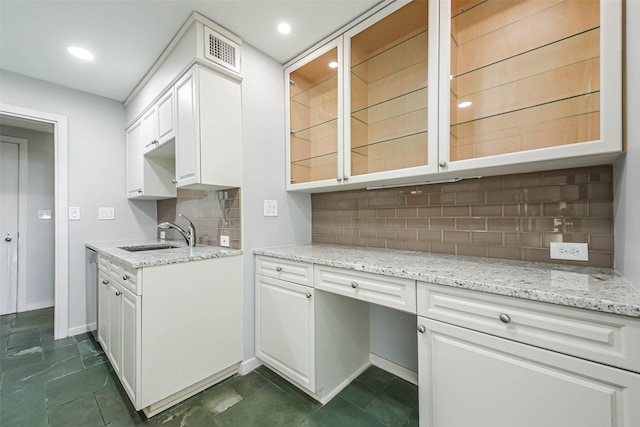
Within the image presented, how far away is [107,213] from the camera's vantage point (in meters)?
2.72

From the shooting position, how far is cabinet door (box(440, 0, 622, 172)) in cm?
96

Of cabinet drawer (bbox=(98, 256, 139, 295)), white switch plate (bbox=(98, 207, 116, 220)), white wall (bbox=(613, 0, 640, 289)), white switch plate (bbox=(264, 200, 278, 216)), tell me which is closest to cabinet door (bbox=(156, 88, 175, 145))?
white switch plate (bbox=(264, 200, 278, 216))

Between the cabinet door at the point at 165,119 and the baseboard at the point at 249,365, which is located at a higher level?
the cabinet door at the point at 165,119

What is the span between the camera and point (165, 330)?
1.50 m

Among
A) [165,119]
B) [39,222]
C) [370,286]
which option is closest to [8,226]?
[39,222]

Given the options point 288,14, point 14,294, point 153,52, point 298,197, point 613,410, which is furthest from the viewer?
point 14,294

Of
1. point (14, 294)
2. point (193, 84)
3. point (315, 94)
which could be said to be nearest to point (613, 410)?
point (315, 94)

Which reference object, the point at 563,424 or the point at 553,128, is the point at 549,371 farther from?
the point at 553,128

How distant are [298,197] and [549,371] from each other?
1811mm

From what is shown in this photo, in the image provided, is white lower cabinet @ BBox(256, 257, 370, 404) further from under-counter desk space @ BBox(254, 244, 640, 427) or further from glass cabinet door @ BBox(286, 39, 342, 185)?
glass cabinet door @ BBox(286, 39, 342, 185)

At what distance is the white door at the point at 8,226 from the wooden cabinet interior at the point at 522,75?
4465 millimetres

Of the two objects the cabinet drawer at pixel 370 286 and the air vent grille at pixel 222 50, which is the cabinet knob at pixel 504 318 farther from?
the air vent grille at pixel 222 50

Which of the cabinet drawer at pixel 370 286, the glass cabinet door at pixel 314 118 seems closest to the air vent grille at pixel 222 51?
the glass cabinet door at pixel 314 118

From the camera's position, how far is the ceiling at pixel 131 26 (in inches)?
61.1
